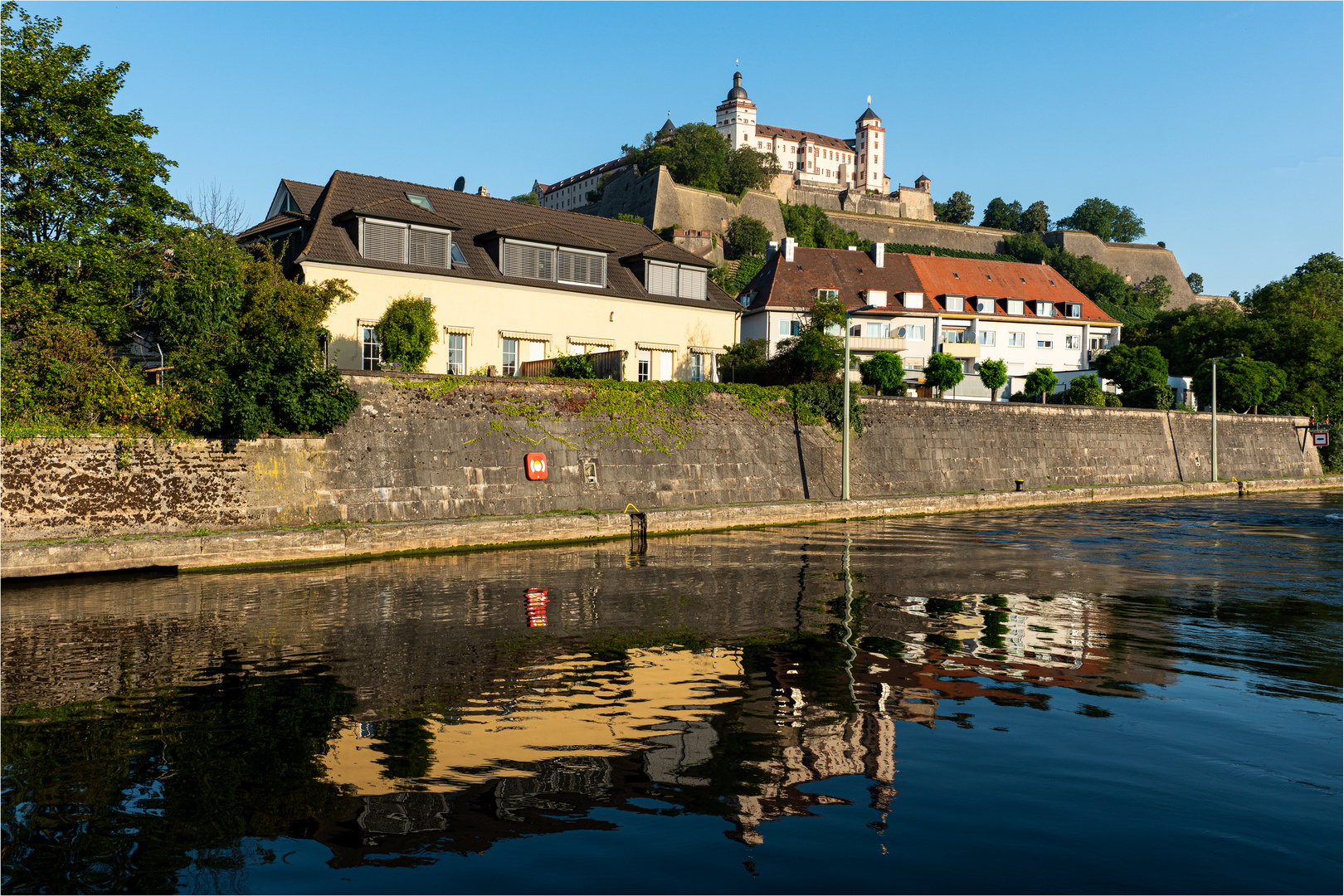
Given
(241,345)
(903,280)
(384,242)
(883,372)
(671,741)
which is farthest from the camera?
(903,280)

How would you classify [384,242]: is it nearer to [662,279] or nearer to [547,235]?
[547,235]

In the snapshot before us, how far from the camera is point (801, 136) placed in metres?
165

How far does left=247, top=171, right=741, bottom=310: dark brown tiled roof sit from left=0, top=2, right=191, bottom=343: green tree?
530 centimetres

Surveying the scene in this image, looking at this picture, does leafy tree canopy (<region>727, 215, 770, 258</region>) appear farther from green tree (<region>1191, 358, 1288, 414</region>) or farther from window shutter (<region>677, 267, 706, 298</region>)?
window shutter (<region>677, 267, 706, 298</region>)

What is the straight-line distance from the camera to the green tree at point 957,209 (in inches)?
5733

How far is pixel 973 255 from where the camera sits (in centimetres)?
11731

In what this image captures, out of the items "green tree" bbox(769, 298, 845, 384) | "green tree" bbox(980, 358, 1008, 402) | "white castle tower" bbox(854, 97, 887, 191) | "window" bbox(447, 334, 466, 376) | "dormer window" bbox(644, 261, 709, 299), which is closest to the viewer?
"window" bbox(447, 334, 466, 376)

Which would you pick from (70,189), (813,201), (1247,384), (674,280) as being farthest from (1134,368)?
(813,201)

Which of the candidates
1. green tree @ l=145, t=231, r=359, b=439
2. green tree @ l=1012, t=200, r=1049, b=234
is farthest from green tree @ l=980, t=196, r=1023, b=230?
green tree @ l=145, t=231, r=359, b=439

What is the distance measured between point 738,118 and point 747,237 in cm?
6477

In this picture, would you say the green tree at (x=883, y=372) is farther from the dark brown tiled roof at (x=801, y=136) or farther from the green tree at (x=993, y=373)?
the dark brown tiled roof at (x=801, y=136)

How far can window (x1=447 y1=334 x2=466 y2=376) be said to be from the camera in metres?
31.4

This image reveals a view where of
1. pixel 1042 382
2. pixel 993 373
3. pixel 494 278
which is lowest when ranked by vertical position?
pixel 1042 382

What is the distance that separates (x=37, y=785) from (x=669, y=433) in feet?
75.2
